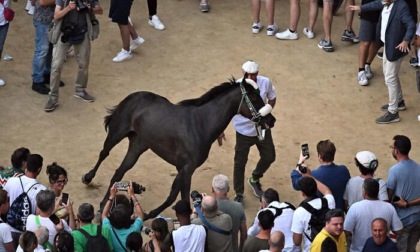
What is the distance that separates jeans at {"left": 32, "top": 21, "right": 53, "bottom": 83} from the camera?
552 inches

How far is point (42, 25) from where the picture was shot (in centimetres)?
1397

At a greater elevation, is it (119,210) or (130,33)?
(119,210)

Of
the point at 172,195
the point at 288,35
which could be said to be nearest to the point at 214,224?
the point at 172,195

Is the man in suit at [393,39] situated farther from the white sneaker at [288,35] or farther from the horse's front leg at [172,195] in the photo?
the horse's front leg at [172,195]

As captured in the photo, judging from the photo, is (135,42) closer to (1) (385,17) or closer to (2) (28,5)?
(2) (28,5)

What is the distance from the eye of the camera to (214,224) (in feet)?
30.7

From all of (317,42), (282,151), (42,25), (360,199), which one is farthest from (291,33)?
(360,199)

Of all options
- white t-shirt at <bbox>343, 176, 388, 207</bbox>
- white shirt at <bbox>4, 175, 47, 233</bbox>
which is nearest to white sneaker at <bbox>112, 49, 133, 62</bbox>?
white shirt at <bbox>4, 175, 47, 233</bbox>

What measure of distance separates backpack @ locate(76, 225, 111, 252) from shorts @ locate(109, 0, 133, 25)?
6.36m

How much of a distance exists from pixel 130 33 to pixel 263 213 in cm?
690

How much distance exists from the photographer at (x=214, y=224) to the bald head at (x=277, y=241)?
30.2 inches

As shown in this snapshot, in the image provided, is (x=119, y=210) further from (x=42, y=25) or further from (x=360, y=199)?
(x=42, y=25)

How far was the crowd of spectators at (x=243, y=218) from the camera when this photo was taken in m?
8.97

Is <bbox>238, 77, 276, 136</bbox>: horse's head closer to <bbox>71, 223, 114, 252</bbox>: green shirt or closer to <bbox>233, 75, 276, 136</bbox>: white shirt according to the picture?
<bbox>233, 75, 276, 136</bbox>: white shirt
